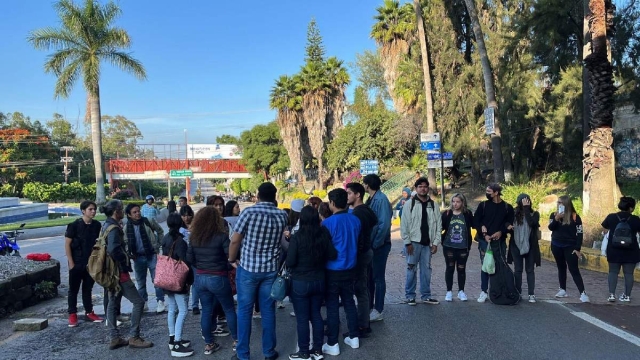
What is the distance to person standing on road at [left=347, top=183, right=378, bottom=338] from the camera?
5422 mm

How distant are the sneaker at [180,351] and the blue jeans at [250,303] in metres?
0.68

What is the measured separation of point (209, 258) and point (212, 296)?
449 millimetres

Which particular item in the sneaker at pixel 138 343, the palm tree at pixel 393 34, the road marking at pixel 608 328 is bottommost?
the road marking at pixel 608 328

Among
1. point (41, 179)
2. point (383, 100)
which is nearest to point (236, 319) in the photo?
point (383, 100)

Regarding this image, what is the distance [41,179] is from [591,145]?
59.1 m

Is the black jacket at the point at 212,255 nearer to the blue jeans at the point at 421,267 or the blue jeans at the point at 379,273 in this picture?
the blue jeans at the point at 379,273

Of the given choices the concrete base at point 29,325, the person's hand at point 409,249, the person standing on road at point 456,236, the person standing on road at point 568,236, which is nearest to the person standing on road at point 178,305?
the concrete base at point 29,325

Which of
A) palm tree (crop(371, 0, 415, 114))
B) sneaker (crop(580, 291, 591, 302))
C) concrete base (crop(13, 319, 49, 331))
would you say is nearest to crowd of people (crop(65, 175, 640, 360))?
sneaker (crop(580, 291, 591, 302))

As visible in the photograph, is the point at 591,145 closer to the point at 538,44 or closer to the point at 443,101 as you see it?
the point at 538,44

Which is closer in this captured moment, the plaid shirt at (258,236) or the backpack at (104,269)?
the plaid shirt at (258,236)

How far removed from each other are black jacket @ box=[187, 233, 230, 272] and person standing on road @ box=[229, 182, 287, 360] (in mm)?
131

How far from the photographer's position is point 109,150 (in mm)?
90062

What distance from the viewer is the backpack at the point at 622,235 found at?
6.89 meters

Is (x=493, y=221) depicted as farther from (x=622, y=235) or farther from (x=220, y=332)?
(x=220, y=332)
